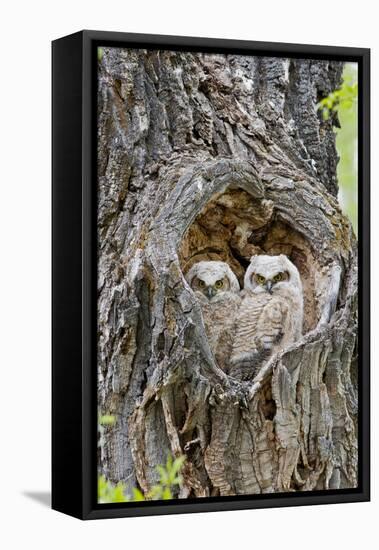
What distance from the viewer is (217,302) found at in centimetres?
555

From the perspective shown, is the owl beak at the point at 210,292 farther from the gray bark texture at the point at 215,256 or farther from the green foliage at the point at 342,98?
the green foliage at the point at 342,98

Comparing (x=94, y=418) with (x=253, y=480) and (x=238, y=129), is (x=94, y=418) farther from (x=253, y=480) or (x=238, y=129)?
(x=238, y=129)

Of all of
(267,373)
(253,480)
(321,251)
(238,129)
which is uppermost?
(238,129)

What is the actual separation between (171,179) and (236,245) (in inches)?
19.0

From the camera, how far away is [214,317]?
5.53 meters

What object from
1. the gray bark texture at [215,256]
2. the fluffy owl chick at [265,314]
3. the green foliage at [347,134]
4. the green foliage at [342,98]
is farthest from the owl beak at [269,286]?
the green foliage at [342,98]

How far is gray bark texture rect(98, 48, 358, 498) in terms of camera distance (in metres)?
5.30

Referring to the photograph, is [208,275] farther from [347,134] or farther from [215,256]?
[347,134]

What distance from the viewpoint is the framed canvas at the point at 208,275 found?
5.27m

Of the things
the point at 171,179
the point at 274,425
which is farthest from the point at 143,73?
the point at 274,425

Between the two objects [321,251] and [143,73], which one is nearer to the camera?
[143,73]

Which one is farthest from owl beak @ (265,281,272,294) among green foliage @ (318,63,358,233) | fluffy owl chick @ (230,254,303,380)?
green foliage @ (318,63,358,233)

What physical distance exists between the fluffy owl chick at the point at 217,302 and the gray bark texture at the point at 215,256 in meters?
0.07

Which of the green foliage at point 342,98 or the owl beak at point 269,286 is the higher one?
the green foliage at point 342,98
